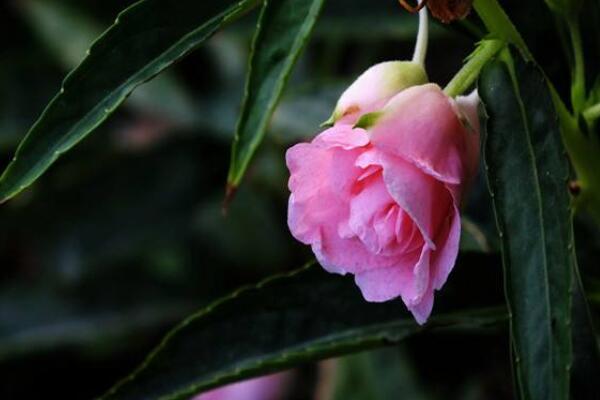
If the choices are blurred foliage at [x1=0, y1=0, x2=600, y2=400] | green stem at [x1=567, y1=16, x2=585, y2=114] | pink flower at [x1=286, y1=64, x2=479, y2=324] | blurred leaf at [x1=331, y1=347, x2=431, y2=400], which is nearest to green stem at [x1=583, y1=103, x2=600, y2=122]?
green stem at [x1=567, y1=16, x2=585, y2=114]

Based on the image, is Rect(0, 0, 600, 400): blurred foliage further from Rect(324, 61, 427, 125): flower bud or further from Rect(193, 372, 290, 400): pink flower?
Rect(324, 61, 427, 125): flower bud

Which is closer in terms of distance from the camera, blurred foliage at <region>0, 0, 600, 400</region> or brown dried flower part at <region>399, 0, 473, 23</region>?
brown dried flower part at <region>399, 0, 473, 23</region>

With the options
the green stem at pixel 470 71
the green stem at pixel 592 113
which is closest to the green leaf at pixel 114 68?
the green stem at pixel 470 71

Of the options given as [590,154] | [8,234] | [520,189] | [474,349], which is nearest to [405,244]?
[520,189]

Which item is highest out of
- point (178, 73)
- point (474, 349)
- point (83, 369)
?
point (178, 73)

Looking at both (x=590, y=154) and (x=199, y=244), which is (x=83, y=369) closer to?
(x=199, y=244)

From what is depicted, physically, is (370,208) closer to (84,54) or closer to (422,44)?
(422,44)

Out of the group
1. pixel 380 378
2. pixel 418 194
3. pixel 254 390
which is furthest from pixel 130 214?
pixel 418 194
